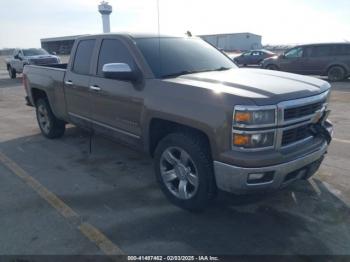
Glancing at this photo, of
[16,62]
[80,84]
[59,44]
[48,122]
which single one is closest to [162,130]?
[80,84]

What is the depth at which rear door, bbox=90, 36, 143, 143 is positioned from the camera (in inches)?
162

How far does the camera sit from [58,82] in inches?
229

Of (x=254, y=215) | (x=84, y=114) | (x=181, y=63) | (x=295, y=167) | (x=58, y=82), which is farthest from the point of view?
(x=58, y=82)

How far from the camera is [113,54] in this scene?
456cm

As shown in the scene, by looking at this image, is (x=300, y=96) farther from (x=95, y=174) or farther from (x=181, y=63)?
(x=95, y=174)

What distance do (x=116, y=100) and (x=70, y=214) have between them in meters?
1.50

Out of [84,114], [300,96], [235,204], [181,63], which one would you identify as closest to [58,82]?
[84,114]

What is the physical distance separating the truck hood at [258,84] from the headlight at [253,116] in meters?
0.07

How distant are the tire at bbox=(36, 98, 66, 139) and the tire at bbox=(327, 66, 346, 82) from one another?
13.2 metres

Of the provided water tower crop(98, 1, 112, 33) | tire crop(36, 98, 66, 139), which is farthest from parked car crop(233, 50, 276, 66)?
water tower crop(98, 1, 112, 33)

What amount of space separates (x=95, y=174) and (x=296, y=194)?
8.88 feet

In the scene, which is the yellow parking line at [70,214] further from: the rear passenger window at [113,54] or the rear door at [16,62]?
the rear door at [16,62]

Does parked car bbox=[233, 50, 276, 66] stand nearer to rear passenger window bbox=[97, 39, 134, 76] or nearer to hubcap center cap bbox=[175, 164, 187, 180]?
rear passenger window bbox=[97, 39, 134, 76]

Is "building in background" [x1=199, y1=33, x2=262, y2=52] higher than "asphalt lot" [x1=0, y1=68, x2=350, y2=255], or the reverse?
"building in background" [x1=199, y1=33, x2=262, y2=52]
